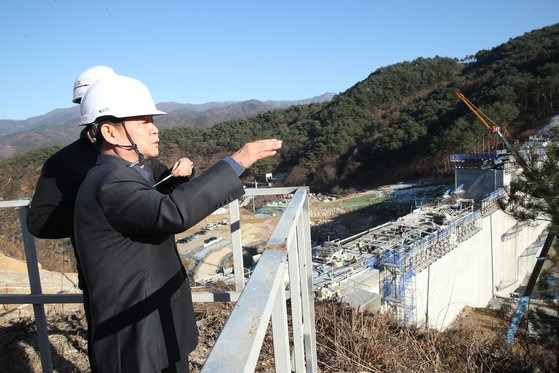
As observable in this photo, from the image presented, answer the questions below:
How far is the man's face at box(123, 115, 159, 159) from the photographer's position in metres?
A: 1.34

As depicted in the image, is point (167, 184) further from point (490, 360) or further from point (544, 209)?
point (544, 209)

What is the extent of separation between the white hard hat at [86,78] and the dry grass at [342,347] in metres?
2.12

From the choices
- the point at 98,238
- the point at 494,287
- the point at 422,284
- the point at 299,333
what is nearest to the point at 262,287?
the point at 98,238

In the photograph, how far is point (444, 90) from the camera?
46.2m

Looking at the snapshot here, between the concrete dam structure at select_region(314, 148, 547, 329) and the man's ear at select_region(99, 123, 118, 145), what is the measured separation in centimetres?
750

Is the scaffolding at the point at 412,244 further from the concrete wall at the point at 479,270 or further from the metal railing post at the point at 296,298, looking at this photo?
the metal railing post at the point at 296,298

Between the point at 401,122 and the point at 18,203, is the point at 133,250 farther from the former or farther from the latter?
the point at 401,122

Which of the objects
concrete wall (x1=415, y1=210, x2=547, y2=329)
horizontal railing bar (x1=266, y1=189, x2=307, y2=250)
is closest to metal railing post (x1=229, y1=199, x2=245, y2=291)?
horizontal railing bar (x1=266, y1=189, x2=307, y2=250)

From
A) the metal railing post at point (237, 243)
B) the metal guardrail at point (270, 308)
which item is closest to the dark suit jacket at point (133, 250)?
the metal guardrail at point (270, 308)

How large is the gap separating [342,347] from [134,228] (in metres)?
2.61

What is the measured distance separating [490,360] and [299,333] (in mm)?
3548

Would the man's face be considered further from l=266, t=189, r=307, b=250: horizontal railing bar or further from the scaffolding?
the scaffolding

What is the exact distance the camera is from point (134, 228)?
3.60 ft

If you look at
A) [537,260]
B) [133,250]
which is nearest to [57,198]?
[133,250]
